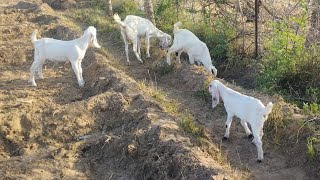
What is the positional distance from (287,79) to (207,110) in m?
1.81

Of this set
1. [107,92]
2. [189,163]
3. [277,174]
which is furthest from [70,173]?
[277,174]

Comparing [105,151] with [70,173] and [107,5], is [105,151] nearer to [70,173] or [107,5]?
[70,173]

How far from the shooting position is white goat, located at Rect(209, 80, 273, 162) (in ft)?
19.9

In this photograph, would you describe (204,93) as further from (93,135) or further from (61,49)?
(61,49)

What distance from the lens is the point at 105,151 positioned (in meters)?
6.28

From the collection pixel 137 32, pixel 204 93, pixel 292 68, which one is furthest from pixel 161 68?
pixel 292 68

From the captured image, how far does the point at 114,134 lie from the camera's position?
6.61 m

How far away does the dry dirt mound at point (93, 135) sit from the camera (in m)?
5.67

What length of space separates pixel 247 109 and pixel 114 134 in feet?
6.46

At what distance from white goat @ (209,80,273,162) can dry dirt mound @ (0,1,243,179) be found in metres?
0.73

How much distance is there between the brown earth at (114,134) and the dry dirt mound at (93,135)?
13 millimetres

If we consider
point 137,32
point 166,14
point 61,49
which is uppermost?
point 61,49

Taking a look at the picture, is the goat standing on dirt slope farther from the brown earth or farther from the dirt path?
the dirt path

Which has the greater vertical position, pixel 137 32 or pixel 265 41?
pixel 137 32
